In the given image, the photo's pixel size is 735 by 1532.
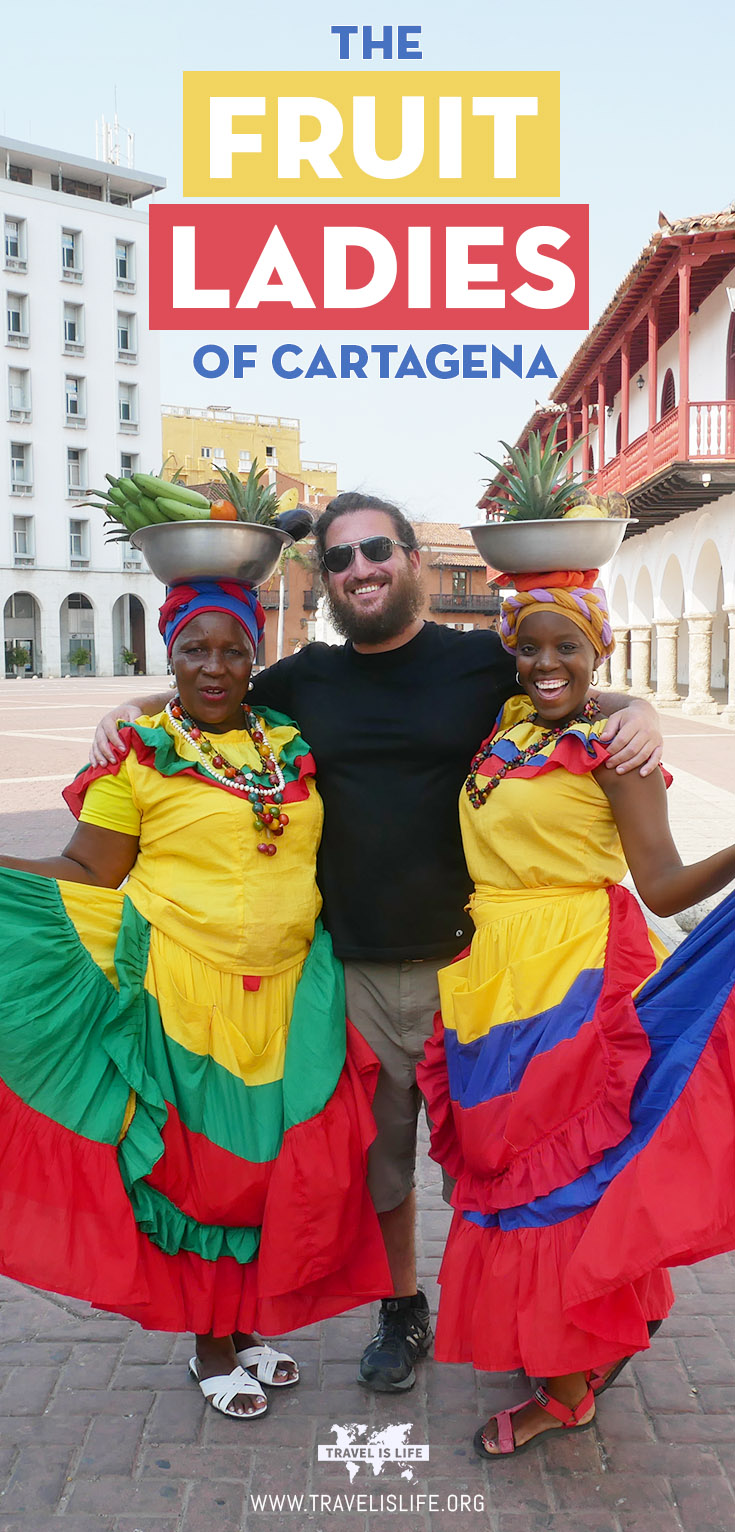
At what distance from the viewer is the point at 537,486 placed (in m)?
3.03

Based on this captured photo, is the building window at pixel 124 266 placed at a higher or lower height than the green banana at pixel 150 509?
higher

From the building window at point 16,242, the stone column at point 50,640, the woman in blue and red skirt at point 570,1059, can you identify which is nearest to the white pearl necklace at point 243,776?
the woman in blue and red skirt at point 570,1059

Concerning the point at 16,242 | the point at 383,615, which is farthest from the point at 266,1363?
the point at 16,242

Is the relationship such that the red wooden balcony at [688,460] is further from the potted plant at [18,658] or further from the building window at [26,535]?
the building window at [26,535]

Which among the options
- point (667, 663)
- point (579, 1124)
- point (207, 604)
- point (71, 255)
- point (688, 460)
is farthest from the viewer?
point (71, 255)

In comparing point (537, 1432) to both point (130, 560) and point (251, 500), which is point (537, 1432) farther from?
point (130, 560)

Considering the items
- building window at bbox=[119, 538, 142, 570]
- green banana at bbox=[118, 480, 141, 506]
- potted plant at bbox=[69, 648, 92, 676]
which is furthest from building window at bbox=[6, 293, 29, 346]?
green banana at bbox=[118, 480, 141, 506]

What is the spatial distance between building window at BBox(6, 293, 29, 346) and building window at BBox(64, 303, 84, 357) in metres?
1.73

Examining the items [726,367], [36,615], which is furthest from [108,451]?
[726,367]

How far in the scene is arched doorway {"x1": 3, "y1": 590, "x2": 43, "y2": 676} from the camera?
5056 cm

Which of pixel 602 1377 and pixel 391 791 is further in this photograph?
pixel 391 791

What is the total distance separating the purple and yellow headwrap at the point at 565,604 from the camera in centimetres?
287

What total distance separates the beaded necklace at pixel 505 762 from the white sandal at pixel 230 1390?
152cm

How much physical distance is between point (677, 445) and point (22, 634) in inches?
1515
